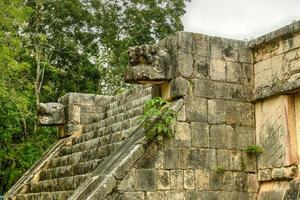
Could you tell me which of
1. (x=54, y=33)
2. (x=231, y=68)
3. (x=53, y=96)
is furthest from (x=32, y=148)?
(x=231, y=68)

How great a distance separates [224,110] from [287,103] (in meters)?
0.85

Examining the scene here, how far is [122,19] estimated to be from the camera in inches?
963

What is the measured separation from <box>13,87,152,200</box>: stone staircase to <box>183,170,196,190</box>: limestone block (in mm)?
2329

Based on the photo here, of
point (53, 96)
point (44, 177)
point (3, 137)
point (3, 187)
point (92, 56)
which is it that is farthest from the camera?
point (92, 56)

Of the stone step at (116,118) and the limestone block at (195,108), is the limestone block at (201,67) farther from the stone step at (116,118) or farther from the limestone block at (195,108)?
the stone step at (116,118)

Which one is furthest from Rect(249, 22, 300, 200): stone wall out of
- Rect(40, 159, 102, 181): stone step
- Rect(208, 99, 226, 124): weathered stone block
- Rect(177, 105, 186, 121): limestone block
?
Rect(40, 159, 102, 181): stone step

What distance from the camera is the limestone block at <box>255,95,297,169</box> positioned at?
6.51 meters

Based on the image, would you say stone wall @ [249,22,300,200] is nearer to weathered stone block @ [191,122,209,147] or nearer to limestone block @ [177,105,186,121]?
weathered stone block @ [191,122,209,147]

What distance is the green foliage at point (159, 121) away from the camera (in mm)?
6406

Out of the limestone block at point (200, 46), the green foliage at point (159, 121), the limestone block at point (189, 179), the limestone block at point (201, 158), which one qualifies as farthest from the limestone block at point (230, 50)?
the limestone block at point (189, 179)

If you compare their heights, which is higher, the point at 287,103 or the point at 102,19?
the point at 102,19

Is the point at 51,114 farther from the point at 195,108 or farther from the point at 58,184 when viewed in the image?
the point at 195,108

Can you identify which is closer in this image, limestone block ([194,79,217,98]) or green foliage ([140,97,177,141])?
green foliage ([140,97,177,141])

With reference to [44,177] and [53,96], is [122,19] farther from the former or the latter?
[44,177]
